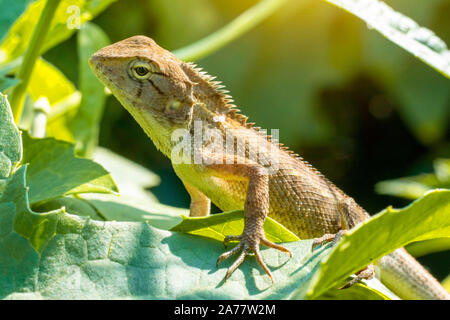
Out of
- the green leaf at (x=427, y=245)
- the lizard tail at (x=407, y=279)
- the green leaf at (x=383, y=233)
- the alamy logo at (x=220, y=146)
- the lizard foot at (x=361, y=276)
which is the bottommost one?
the lizard tail at (x=407, y=279)

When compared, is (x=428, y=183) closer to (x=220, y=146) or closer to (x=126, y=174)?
(x=220, y=146)

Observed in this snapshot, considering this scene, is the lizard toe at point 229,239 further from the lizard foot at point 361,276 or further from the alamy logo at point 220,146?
the alamy logo at point 220,146

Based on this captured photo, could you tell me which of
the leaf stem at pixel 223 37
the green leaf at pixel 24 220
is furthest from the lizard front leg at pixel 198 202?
the green leaf at pixel 24 220

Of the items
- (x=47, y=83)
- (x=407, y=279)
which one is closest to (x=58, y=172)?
(x=47, y=83)

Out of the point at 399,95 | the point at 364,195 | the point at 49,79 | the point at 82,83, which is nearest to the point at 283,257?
the point at 82,83

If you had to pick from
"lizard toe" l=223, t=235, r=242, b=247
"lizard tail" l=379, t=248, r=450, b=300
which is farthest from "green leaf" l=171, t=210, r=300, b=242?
"lizard tail" l=379, t=248, r=450, b=300

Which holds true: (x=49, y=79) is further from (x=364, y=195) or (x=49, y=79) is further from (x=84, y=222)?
(x=364, y=195)
